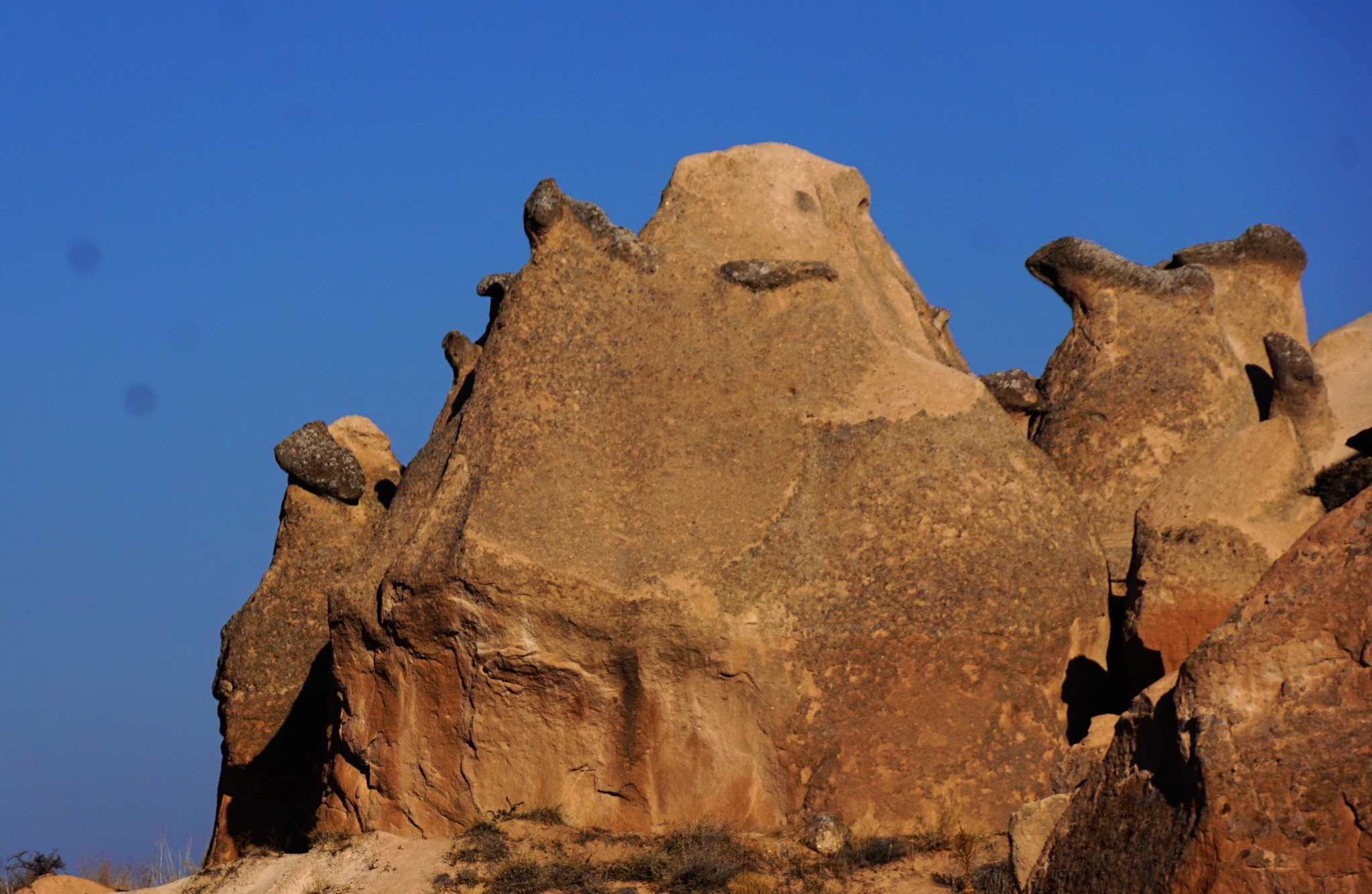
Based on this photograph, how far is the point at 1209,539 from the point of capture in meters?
8.52

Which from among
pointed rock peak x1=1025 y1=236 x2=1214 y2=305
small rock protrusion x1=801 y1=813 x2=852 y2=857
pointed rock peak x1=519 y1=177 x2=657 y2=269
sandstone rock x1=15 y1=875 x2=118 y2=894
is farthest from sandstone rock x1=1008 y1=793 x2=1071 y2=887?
sandstone rock x1=15 y1=875 x2=118 y2=894

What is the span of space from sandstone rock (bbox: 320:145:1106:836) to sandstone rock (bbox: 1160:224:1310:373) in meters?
4.41

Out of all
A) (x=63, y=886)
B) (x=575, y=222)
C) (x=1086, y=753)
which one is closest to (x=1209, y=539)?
(x=1086, y=753)

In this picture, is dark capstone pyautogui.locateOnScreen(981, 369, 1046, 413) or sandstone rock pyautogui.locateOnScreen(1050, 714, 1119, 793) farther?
dark capstone pyautogui.locateOnScreen(981, 369, 1046, 413)

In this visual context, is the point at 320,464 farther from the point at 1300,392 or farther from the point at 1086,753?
the point at 1300,392

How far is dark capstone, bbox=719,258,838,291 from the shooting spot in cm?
1023

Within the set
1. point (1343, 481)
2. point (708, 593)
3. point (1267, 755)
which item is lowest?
point (1267, 755)

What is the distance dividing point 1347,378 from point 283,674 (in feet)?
33.4

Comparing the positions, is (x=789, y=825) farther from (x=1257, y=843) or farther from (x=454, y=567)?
(x=1257, y=843)

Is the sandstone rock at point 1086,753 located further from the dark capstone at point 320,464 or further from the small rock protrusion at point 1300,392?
the dark capstone at point 320,464

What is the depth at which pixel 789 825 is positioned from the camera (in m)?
8.58

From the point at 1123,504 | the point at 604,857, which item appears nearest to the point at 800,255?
the point at 1123,504

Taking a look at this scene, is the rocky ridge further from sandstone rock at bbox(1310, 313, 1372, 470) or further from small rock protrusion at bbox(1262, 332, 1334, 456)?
sandstone rock at bbox(1310, 313, 1372, 470)

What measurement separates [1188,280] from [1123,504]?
2.06 metres
